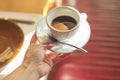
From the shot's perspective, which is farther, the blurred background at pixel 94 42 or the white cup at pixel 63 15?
the blurred background at pixel 94 42

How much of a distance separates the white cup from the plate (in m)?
0.15

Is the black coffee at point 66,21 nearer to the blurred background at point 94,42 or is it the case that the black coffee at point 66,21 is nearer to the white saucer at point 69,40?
the white saucer at point 69,40

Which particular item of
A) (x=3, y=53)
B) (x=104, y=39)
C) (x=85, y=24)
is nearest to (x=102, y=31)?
(x=104, y=39)

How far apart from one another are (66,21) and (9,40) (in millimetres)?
211

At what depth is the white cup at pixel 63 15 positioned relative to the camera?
665 millimetres

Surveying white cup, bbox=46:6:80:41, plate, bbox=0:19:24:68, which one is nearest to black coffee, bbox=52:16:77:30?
white cup, bbox=46:6:80:41

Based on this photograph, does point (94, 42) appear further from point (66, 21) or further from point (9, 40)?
point (9, 40)

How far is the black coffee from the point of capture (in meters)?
0.72

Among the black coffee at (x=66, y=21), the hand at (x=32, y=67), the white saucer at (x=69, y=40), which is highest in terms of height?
the black coffee at (x=66, y=21)

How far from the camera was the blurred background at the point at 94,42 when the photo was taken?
0.79 metres

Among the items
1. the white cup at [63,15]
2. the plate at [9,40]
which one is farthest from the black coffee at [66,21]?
the plate at [9,40]

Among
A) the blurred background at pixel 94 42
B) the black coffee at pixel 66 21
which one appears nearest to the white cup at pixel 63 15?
the black coffee at pixel 66 21

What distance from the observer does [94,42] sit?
871 mm

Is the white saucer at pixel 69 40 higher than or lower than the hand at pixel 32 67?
higher
